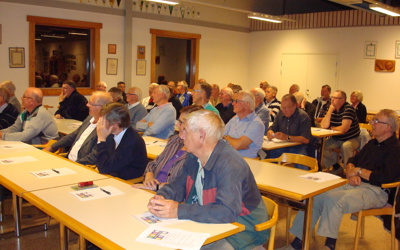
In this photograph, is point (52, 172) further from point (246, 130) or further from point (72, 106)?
point (72, 106)

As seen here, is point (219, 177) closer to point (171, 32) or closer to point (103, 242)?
point (103, 242)

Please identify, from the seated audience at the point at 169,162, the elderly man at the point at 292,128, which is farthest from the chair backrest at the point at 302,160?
the seated audience at the point at 169,162

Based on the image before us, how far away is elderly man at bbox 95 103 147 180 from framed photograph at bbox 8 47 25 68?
5.56 meters

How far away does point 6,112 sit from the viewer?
5.63 m

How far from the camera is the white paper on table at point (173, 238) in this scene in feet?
6.48

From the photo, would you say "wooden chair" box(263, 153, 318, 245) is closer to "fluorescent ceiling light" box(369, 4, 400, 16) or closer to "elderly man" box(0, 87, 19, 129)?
"elderly man" box(0, 87, 19, 129)

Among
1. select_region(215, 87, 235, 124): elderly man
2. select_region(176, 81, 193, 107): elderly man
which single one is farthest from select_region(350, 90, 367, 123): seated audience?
select_region(176, 81, 193, 107): elderly man

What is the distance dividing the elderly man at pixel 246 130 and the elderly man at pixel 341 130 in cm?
254

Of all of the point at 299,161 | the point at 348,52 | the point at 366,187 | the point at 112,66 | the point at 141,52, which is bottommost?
the point at 366,187

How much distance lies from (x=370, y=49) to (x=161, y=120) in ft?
23.4

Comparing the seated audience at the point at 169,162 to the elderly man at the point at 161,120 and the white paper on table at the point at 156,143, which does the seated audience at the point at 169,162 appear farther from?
the elderly man at the point at 161,120

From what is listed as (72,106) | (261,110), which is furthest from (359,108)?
(72,106)

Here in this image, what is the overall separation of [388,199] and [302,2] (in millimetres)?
9908

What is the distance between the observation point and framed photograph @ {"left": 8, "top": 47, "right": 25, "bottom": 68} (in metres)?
8.22
